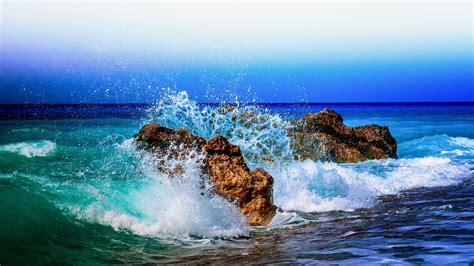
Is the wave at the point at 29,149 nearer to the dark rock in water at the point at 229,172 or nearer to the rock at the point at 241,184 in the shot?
the dark rock in water at the point at 229,172

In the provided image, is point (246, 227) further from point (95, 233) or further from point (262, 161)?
point (262, 161)

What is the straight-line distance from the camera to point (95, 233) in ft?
21.4

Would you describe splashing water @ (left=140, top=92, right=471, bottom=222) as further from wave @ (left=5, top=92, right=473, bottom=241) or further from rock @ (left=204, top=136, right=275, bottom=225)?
rock @ (left=204, top=136, right=275, bottom=225)

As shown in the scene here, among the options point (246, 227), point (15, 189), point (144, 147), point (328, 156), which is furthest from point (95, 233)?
point (328, 156)

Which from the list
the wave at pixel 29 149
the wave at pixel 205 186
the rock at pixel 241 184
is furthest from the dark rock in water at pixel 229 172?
the wave at pixel 29 149

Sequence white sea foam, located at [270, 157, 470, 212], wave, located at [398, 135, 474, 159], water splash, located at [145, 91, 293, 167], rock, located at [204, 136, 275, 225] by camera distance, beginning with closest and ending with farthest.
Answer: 1. rock, located at [204, 136, 275, 225]
2. white sea foam, located at [270, 157, 470, 212]
3. water splash, located at [145, 91, 293, 167]
4. wave, located at [398, 135, 474, 159]

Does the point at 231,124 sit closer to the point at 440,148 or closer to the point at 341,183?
the point at 341,183

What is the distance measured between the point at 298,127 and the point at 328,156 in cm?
144

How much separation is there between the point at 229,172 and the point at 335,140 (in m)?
7.83

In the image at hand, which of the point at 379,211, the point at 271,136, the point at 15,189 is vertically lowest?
the point at 379,211

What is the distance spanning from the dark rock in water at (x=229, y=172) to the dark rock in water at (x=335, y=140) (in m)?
6.19

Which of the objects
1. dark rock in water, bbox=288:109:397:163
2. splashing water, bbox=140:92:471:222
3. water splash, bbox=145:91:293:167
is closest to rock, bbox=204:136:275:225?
splashing water, bbox=140:92:471:222

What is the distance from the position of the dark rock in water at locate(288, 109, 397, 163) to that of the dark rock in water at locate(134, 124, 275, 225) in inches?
244

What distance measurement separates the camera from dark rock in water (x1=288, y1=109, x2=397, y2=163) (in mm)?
14328
